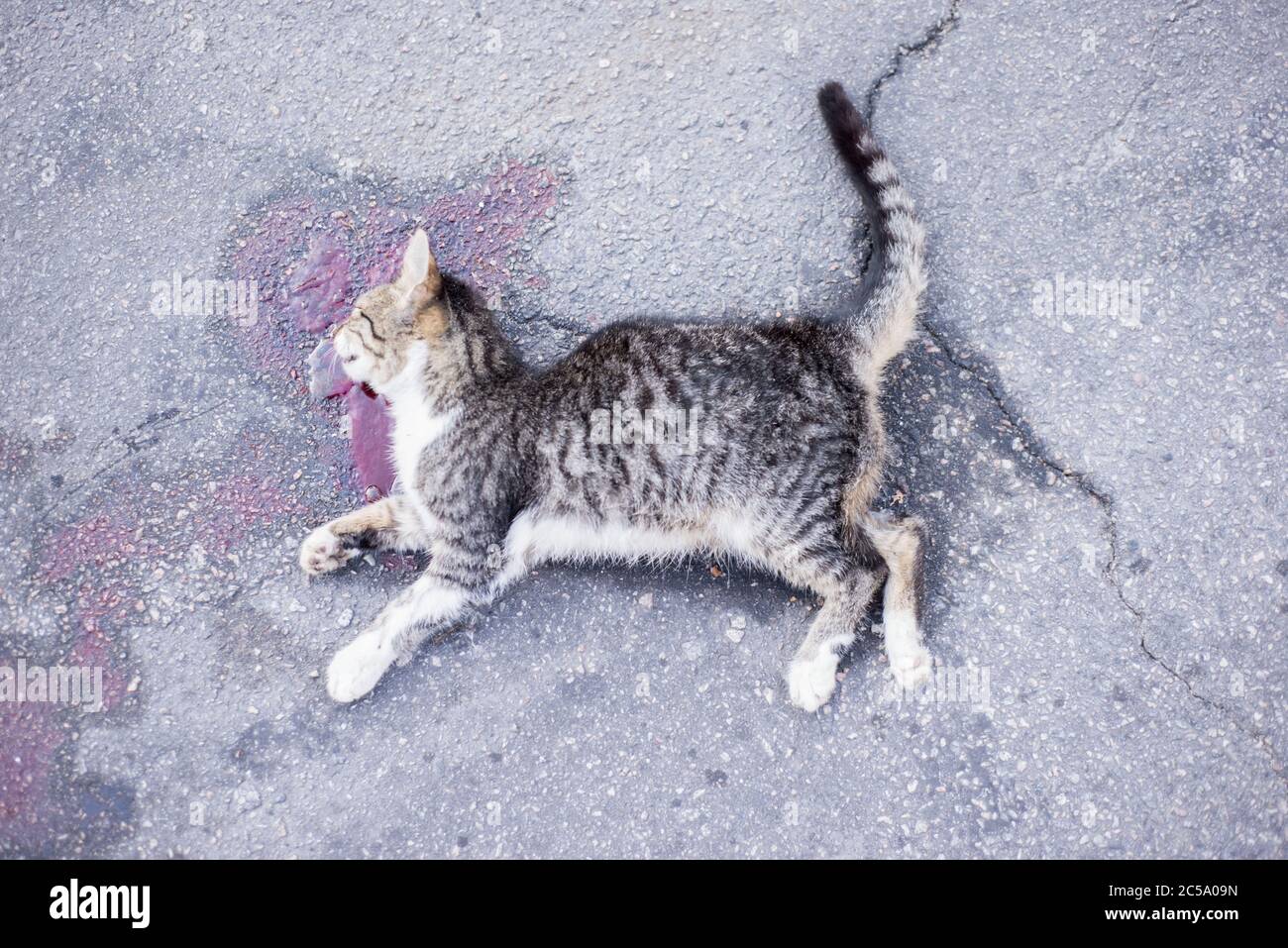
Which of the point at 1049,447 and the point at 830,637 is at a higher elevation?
the point at 1049,447

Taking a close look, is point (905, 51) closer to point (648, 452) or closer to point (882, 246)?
point (882, 246)

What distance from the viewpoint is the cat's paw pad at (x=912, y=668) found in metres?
3.21

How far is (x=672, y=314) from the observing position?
3.47m

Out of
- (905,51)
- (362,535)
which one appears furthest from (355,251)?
(905,51)

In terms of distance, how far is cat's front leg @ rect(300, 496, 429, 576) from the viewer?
10.8 feet

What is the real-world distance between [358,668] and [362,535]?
507 millimetres

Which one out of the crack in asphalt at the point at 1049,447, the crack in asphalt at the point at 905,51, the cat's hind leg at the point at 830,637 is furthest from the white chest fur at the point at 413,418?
the crack in asphalt at the point at 905,51

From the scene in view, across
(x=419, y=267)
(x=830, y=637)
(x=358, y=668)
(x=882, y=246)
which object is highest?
(x=882, y=246)

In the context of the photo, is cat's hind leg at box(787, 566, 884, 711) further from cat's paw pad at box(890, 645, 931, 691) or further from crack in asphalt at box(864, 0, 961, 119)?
crack in asphalt at box(864, 0, 961, 119)

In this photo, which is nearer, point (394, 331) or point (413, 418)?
point (394, 331)

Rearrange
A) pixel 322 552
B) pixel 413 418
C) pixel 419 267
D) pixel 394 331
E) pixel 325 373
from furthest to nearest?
pixel 325 373, pixel 322 552, pixel 413 418, pixel 394 331, pixel 419 267

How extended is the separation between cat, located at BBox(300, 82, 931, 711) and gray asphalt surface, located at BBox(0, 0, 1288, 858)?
17cm

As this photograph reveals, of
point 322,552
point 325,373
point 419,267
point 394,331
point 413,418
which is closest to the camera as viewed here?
point 419,267
